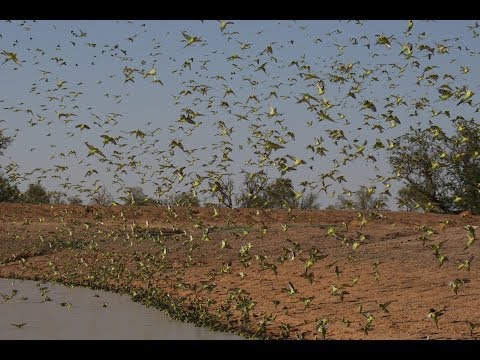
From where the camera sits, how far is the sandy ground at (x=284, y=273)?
39.7 ft

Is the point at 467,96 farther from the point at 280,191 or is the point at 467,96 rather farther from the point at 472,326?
the point at 280,191

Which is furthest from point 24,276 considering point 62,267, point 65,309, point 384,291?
point 384,291

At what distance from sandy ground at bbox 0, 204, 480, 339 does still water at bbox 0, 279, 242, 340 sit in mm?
493

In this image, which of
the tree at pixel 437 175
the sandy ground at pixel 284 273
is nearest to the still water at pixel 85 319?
the sandy ground at pixel 284 273

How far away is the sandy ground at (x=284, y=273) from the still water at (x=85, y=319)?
49 cm

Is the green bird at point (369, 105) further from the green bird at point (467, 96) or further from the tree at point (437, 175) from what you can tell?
the tree at point (437, 175)

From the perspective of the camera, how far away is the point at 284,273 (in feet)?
56.7

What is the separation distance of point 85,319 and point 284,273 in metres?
5.11

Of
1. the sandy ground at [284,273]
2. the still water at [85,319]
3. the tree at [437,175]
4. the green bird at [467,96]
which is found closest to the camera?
the green bird at [467,96]

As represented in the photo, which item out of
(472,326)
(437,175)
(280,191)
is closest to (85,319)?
(280,191)

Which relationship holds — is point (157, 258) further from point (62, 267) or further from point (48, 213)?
point (48, 213)

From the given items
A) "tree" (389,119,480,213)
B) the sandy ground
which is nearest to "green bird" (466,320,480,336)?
the sandy ground

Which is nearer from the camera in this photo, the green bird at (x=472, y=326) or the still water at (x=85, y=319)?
the green bird at (x=472, y=326)

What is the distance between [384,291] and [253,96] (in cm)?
470
